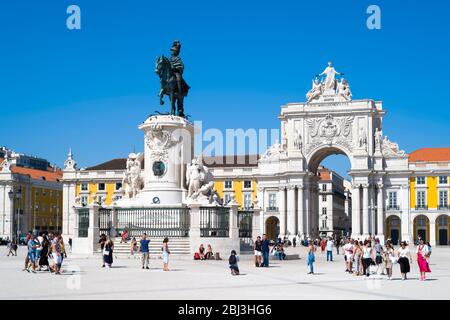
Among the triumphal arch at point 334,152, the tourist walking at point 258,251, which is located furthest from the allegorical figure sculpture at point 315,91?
the tourist walking at point 258,251

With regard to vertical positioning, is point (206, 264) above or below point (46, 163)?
below

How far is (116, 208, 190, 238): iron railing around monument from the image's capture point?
34125 millimetres

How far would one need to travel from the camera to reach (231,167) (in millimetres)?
94562

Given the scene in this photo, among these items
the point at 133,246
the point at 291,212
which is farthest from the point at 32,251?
the point at 291,212

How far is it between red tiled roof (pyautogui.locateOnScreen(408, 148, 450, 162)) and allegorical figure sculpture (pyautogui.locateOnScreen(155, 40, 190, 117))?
2402 inches

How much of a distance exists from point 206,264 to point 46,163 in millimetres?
108373

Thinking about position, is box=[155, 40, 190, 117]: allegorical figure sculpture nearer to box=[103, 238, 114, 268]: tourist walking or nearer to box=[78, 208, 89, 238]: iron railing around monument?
box=[78, 208, 89, 238]: iron railing around monument

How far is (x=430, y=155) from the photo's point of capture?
94438 mm

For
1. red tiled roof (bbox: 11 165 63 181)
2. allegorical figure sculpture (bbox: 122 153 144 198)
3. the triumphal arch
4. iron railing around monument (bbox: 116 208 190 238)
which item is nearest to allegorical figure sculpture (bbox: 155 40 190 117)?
allegorical figure sculpture (bbox: 122 153 144 198)

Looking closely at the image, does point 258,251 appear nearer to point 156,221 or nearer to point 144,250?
point 144,250

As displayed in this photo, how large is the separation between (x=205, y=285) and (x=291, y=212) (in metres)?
68.1

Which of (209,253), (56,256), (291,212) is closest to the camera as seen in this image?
(56,256)
